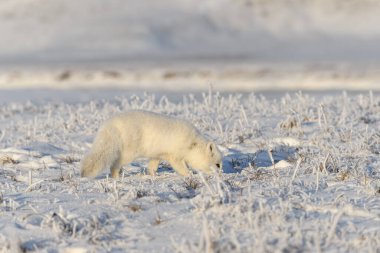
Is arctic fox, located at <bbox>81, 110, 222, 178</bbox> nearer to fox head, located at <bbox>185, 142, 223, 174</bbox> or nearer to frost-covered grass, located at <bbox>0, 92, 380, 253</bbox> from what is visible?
fox head, located at <bbox>185, 142, 223, 174</bbox>

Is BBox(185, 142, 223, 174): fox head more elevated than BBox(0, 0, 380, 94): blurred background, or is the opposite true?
BBox(0, 0, 380, 94): blurred background

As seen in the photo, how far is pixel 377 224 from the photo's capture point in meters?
5.31

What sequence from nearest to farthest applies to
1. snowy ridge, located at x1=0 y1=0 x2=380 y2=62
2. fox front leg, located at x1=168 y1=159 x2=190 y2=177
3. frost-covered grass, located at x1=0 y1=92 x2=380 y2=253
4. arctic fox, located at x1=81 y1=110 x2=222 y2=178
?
frost-covered grass, located at x1=0 y1=92 x2=380 y2=253 → arctic fox, located at x1=81 y1=110 x2=222 y2=178 → fox front leg, located at x1=168 y1=159 x2=190 y2=177 → snowy ridge, located at x1=0 y1=0 x2=380 y2=62

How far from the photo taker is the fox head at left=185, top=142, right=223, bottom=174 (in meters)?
7.50

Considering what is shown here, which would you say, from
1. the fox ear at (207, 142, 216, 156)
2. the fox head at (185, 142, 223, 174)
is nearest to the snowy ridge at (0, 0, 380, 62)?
the fox head at (185, 142, 223, 174)

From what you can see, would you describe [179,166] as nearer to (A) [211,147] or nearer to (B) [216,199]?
(A) [211,147]

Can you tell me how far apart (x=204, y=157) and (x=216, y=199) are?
207cm

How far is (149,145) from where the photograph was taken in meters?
7.33

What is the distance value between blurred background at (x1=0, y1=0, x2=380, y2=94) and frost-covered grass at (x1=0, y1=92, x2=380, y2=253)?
22995mm

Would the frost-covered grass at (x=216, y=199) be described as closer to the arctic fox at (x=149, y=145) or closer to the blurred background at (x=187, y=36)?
the arctic fox at (x=149, y=145)

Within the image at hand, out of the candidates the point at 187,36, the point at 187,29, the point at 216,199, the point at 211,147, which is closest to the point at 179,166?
the point at 211,147

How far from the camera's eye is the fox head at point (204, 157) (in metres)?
7.50

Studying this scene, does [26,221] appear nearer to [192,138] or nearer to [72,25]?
[192,138]

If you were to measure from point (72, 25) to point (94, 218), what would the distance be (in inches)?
1640
